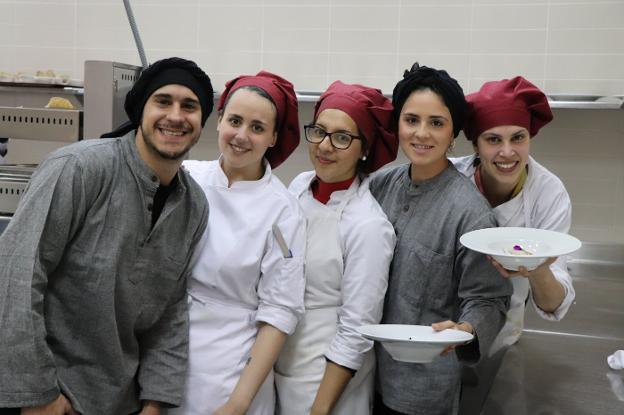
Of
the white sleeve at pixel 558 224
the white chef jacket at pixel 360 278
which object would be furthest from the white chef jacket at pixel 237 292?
the white sleeve at pixel 558 224

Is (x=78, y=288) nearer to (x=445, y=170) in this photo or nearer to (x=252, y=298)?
(x=252, y=298)

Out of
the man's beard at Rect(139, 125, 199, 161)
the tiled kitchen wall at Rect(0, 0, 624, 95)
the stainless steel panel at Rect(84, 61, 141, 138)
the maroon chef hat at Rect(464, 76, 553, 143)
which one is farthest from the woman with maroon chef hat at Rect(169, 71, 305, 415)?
the tiled kitchen wall at Rect(0, 0, 624, 95)

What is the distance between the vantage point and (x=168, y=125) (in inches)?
62.3

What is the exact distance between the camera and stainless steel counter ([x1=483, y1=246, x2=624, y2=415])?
1774 millimetres

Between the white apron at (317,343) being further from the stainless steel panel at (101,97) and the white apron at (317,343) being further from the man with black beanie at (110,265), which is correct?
the stainless steel panel at (101,97)

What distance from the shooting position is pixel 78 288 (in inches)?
58.2

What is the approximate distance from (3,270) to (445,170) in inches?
45.4

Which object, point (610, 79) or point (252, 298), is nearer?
point (252, 298)

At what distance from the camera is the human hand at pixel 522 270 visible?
5.21ft

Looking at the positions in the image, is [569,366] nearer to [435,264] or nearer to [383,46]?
[435,264]

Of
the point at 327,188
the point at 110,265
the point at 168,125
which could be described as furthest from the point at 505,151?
the point at 110,265

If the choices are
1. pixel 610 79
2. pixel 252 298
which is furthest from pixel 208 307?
pixel 610 79

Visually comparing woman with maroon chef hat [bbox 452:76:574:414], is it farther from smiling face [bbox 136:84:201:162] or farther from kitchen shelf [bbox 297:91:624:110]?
kitchen shelf [bbox 297:91:624:110]

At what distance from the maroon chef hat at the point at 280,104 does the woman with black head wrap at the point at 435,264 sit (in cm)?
31
